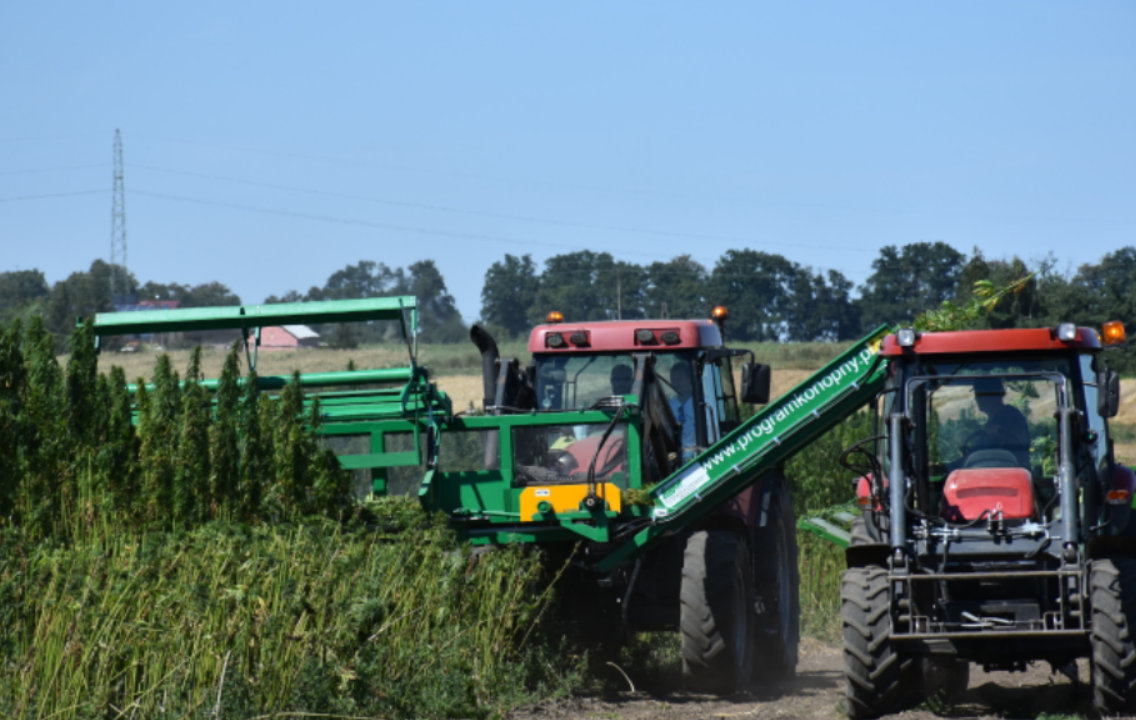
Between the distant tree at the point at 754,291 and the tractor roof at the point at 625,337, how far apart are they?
59.0 metres

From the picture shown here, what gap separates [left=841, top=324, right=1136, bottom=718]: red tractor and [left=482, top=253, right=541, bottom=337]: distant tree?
69.4 meters

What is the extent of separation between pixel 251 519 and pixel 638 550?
2.83 m

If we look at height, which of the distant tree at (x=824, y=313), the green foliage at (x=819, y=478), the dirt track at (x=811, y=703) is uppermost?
the distant tree at (x=824, y=313)

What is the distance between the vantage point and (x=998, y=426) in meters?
9.15

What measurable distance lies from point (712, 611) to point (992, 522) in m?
2.36

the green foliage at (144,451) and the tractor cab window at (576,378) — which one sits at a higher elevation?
the tractor cab window at (576,378)

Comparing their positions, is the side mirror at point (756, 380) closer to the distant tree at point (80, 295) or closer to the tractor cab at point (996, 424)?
the tractor cab at point (996, 424)

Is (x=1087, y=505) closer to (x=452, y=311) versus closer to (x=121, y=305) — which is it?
(x=121, y=305)

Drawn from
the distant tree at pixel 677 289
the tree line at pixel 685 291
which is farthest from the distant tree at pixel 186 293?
the distant tree at pixel 677 289

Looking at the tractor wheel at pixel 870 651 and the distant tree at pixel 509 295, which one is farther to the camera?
the distant tree at pixel 509 295

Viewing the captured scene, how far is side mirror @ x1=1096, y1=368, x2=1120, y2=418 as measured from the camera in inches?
347

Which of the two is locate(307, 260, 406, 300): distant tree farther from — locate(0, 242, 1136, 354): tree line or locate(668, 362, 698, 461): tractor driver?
locate(668, 362, 698, 461): tractor driver

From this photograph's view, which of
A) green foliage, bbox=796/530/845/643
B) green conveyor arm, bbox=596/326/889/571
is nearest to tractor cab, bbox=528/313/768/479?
green conveyor arm, bbox=596/326/889/571

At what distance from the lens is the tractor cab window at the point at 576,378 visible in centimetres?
1174
